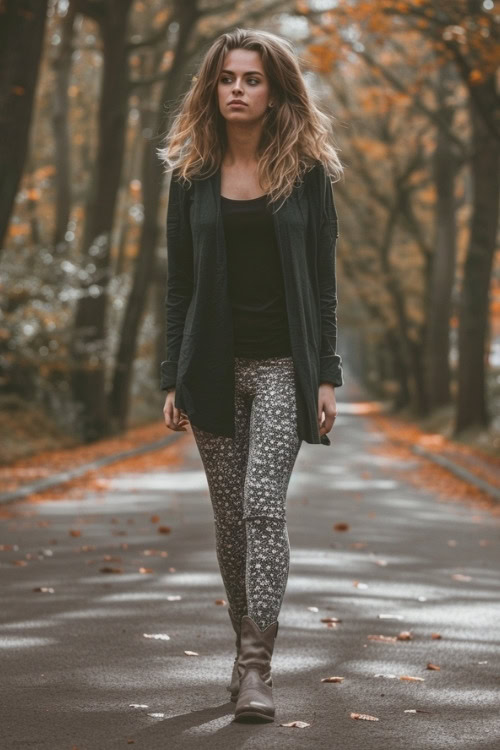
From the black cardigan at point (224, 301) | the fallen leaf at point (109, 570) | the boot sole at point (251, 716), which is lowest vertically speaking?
the fallen leaf at point (109, 570)

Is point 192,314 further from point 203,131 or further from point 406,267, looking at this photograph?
point 406,267

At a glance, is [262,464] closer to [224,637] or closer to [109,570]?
[224,637]

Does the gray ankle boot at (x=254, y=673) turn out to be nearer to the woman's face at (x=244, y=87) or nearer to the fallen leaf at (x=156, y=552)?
the woman's face at (x=244, y=87)

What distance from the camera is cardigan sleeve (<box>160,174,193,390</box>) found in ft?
15.4

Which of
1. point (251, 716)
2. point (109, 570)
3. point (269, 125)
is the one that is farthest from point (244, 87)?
point (109, 570)

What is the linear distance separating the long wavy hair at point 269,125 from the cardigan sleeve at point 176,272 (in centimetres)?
9

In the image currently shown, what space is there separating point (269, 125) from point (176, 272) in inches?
23.5

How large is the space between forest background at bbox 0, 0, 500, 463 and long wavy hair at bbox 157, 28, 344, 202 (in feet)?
30.4

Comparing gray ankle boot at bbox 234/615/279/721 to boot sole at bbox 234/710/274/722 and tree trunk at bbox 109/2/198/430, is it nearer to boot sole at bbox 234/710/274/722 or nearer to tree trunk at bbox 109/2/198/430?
boot sole at bbox 234/710/274/722

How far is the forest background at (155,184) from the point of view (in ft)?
61.2

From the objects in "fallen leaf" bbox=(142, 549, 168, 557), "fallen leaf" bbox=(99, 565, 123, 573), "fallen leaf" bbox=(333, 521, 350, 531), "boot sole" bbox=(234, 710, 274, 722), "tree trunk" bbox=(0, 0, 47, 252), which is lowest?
"fallen leaf" bbox=(333, 521, 350, 531)

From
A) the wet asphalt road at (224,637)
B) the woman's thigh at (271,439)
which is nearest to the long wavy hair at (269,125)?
the woman's thigh at (271,439)

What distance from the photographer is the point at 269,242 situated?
4555 mm

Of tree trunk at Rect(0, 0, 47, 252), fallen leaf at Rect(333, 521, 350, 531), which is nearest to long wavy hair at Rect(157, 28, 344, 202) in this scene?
fallen leaf at Rect(333, 521, 350, 531)
